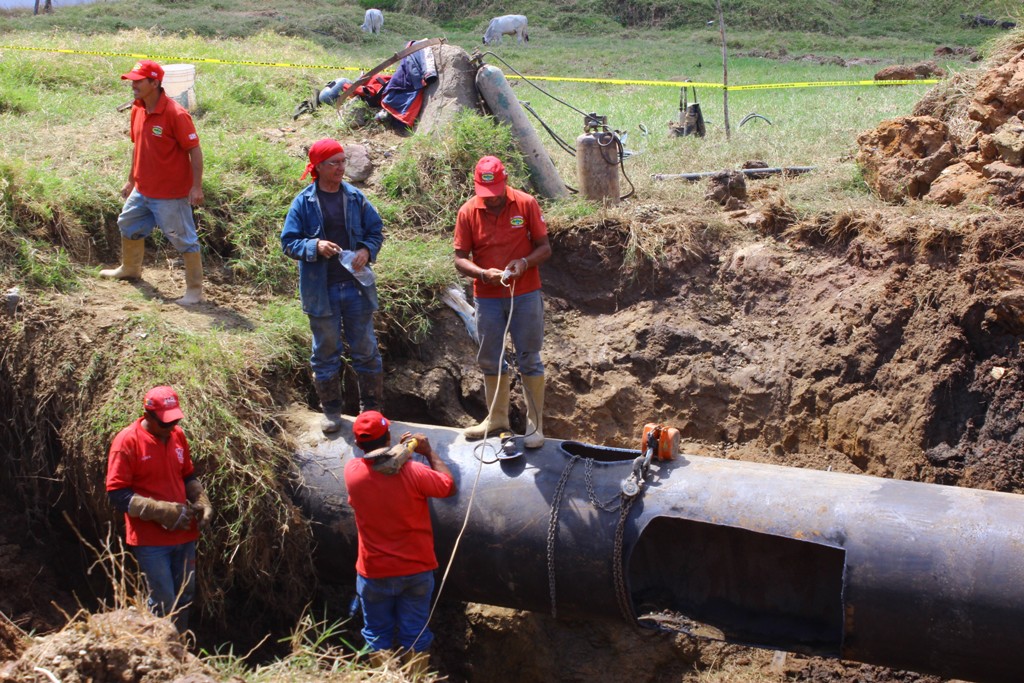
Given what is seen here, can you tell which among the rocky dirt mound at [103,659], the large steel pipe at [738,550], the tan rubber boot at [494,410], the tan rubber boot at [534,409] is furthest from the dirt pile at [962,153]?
the rocky dirt mound at [103,659]

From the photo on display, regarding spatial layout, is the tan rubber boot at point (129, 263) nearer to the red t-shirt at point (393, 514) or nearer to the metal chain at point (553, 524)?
the red t-shirt at point (393, 514)

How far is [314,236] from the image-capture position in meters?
6.29

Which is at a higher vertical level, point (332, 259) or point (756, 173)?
point (756, 173)

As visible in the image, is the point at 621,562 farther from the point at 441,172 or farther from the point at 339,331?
the point at 441,172

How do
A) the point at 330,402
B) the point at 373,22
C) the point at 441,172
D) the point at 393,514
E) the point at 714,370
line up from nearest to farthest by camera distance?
1. the point at 393,514
2. the point at 330,402
3. the point at 714,370
4. the point at 441,172
5. the point at 373,22

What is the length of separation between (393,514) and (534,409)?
126 centimetres

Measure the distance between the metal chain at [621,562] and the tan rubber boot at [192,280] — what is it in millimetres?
3657

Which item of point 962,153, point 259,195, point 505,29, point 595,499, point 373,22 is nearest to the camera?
point 595,499

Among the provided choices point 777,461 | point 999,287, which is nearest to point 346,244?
point 777,461

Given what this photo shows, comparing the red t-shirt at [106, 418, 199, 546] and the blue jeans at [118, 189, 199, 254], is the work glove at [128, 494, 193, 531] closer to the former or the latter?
the red t-shirt at [106, 418, 199, 546]

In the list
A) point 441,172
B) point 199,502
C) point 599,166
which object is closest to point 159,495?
point 199,502

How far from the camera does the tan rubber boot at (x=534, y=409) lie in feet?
20.5

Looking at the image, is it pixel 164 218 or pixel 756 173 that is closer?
pixel 164 218

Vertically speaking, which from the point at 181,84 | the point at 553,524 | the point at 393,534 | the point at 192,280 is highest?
the point at 181,84
